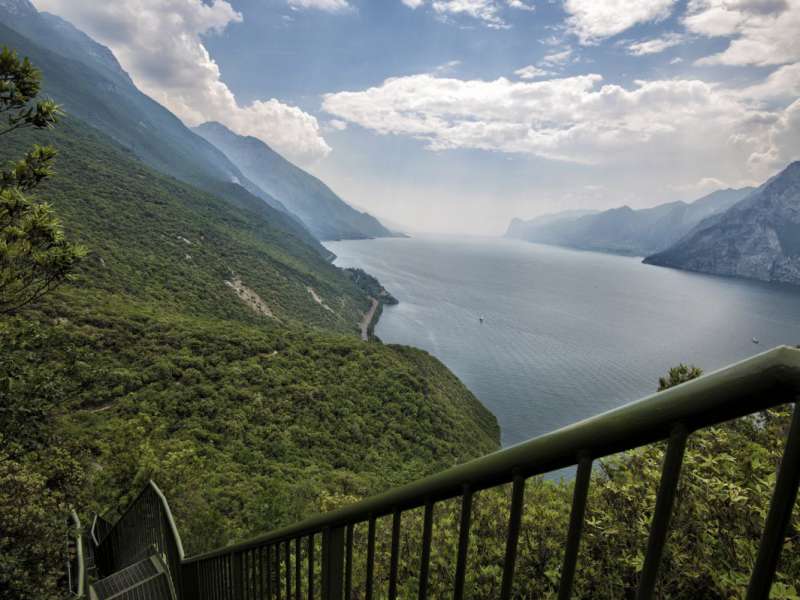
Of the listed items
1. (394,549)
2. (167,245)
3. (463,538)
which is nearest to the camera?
(463,538)

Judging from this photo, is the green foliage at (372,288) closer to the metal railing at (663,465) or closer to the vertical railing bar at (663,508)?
the metal railing at (663,465)

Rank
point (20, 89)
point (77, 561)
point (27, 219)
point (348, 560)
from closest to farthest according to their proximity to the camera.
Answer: point (348, 560)
point (20, 89)
point (27, 219)
point (77, 561)

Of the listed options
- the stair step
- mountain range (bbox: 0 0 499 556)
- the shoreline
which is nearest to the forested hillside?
mountain range (bbox: 0 0 499 556)

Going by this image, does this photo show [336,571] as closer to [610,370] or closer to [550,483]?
[550,483]

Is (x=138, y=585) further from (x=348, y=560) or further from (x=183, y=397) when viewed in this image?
(x=183, y=397)

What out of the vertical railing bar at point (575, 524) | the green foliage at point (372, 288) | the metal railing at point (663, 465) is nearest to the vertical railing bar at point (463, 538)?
the metal railing at point (663, 465)

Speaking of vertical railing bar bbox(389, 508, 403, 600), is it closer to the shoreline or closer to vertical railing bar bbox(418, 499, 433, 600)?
vertical railing bar bbox(418, 499, 433, 600)

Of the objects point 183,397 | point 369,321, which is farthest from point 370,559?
point 369,321
